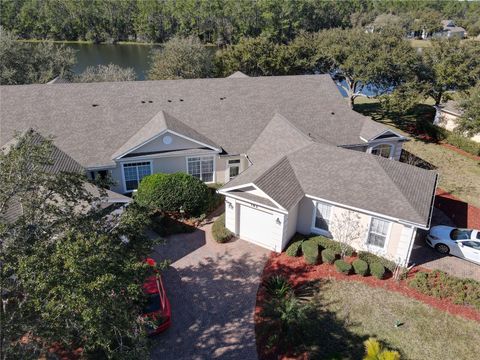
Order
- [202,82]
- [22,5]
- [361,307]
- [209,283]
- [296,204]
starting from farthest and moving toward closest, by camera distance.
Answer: [22,5] → [202,82] → [296,204] → [209,283] → [361,307]

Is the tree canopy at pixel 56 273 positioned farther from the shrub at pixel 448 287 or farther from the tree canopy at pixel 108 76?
the tree canopy at pixel 108 76

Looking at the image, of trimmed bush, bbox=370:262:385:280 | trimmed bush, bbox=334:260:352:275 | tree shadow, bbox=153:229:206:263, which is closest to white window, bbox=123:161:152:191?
tree shadow, bbox=153:229:206:263

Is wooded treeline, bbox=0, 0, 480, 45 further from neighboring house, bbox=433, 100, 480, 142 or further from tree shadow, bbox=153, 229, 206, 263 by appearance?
tree shadow, bbox=153, 229, 206, 263

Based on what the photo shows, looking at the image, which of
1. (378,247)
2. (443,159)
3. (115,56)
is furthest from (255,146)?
(115,56)

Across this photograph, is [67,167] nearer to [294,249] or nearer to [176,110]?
[176,110]

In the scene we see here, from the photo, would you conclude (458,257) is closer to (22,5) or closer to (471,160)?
(471,160)

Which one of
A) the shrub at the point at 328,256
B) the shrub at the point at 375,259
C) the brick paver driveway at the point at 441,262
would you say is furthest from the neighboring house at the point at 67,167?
the brick paver driveway at the point at 441,262

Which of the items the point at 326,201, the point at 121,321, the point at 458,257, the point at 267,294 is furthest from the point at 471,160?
the point at 121,321
